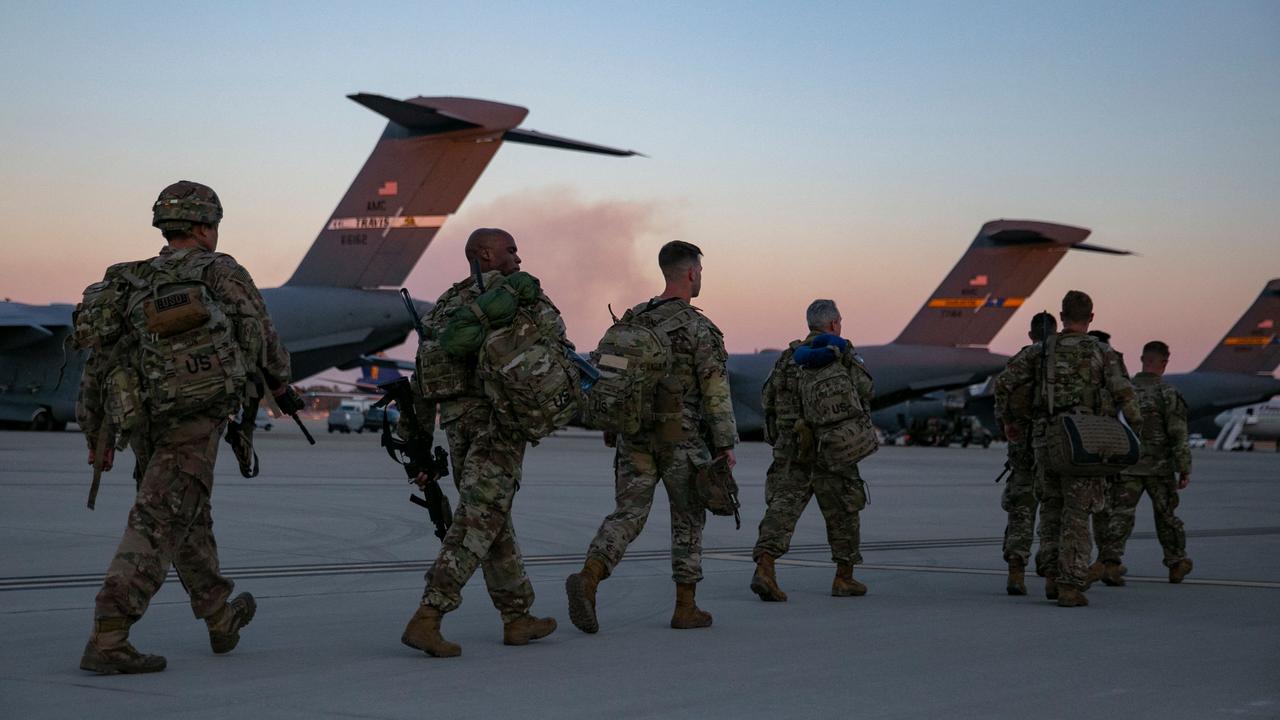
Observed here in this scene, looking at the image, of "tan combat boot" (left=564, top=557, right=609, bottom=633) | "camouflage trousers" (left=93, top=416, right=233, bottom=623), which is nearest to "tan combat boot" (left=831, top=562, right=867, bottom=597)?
"tan combat boot" (left=564, top=557, right=609, bottom=633)

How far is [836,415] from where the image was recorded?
26.9 ft

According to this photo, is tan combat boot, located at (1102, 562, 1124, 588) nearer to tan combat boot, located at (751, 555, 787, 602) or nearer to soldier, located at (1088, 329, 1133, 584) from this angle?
soldier, located at (1088, 329, 1133, 584)

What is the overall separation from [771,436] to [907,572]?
1.67 metres

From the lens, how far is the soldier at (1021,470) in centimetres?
842

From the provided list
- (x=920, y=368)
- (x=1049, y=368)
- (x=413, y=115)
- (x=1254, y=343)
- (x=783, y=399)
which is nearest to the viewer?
(x=1049, y=368)

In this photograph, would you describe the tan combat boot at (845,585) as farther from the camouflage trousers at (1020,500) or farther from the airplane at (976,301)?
the airplane at (976,301)

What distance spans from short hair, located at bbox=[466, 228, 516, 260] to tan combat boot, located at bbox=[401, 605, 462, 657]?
1643 mm

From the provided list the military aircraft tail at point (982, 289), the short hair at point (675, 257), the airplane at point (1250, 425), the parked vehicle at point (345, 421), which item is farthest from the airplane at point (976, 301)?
the short hair at point (675, 257)

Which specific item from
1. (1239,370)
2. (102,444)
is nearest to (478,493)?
(102,444)

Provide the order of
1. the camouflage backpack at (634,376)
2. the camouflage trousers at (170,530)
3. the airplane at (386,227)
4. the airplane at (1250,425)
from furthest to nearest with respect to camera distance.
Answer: the airplane at (1250,425) → the airplane at (386,227) → the camouflage backpack at (634,376) → the camouflage trousers at (170,530)

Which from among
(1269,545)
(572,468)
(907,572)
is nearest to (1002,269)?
(572,468)

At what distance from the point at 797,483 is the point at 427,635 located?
10.8ft

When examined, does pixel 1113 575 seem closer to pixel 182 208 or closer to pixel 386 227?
pixel 182 208

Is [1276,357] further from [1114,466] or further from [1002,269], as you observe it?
[1114,466]
